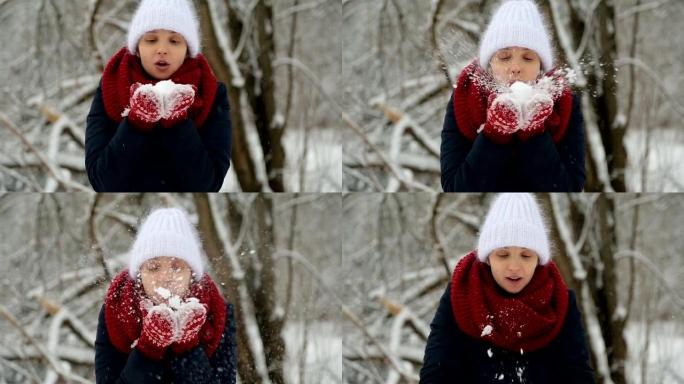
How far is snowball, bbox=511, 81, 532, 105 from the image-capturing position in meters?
2.17

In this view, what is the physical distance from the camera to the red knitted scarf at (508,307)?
2.29 meters

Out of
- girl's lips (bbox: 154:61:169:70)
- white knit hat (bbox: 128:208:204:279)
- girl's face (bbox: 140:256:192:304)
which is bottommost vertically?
girl's face (bbox: 140:256:192:304)

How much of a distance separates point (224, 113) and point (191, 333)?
44 centimetres

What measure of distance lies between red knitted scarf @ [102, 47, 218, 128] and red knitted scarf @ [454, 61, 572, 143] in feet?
1.59

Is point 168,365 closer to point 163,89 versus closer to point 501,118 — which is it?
point 163,89

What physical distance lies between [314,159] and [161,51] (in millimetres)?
489

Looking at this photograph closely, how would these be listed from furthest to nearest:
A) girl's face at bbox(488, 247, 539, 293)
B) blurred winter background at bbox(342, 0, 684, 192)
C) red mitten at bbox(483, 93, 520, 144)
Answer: blurred winter background at bbox(342, 0, 684, 192) < girl's face at bbox(488, 247, 539, 293) < red mitten at bbox(483, 93, 520, 144)

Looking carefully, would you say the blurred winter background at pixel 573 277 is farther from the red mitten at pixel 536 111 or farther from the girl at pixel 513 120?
the red mitten at pixel 536 111

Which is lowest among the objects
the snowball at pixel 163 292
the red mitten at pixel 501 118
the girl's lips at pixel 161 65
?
the snowball at pixel 163 292

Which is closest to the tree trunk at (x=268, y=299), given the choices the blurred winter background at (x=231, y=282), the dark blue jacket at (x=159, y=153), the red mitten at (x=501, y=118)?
the blurred winter background at (x=231, y=282)

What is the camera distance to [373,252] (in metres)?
2.58

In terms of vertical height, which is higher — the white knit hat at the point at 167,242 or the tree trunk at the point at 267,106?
the tree trunk at the point at 267,106

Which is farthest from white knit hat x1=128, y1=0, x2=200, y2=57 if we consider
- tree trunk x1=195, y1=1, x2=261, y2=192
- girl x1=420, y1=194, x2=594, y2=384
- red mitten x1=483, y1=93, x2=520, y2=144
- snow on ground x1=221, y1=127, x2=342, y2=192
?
girl x1=420, y1=194, x2=594, y2=384

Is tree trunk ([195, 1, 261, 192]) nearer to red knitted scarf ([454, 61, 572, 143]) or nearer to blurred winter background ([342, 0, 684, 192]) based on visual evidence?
blurred winter background ([342, 0, 684, 192])
